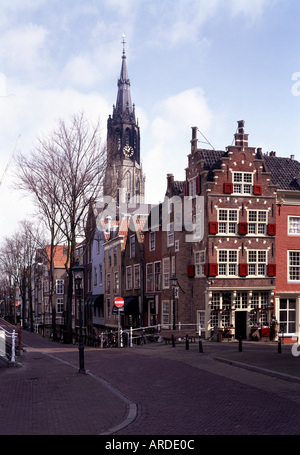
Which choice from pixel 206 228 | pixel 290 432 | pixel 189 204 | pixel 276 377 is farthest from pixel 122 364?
pixel 189 204

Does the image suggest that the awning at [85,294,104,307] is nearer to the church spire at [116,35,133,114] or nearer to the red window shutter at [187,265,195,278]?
the red window shutter at [187,265,195,278]

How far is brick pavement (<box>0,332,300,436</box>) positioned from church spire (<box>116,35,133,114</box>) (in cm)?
10919

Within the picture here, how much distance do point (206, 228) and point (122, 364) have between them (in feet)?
53.9

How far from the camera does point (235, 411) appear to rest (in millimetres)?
11797

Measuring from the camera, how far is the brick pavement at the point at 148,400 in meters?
10.4

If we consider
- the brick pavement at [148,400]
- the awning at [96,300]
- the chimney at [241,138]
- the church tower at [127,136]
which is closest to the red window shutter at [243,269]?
the chimney at [241,138]

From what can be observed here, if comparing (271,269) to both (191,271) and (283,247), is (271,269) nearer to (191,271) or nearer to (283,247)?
(283,247)

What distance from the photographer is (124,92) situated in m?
126

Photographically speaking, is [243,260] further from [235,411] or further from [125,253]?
[235,411]

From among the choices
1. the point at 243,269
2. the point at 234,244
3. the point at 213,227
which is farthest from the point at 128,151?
the point at 243,269

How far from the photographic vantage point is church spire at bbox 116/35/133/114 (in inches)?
Answer: 4891

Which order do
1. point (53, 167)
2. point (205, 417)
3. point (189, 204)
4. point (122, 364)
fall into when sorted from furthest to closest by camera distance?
point (189, 204)
point (53, 167)
point (122, 364)
point (205, 417)

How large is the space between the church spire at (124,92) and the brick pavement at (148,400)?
109 metres

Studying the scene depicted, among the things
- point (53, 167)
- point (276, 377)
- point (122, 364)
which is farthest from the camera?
point (53, 167)
